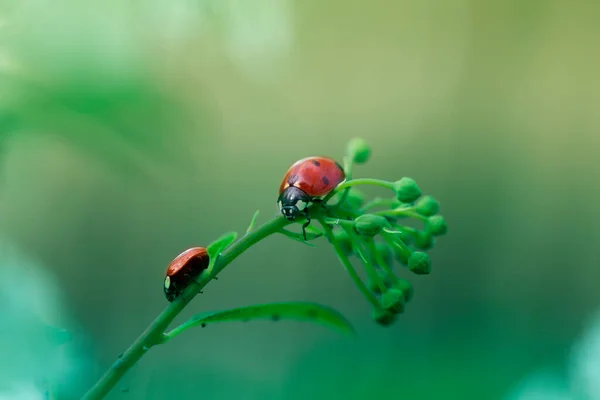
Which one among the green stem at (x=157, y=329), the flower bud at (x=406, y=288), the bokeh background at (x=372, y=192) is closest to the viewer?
the green stem at (x=157, y=329)

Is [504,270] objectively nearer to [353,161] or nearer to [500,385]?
[500,385]

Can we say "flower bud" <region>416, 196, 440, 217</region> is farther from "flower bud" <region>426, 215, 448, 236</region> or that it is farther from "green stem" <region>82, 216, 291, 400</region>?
"green stem" <region>82, 216, 291, 400</region>

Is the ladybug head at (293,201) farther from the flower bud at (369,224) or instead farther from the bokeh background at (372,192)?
the bokeh background at (372,192)

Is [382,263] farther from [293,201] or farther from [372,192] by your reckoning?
[372,192]

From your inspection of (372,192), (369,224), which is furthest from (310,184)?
(372,192)

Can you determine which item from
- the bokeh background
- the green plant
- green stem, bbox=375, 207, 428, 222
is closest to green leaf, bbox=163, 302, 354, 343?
the green plant

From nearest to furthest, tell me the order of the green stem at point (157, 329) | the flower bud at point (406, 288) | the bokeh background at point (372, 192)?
the green stem at point (157, 329) < the flower bud at point (406, 288) < the bokeh background at point (372, 192)

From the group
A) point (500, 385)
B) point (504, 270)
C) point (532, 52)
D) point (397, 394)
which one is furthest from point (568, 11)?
point (397, 394)

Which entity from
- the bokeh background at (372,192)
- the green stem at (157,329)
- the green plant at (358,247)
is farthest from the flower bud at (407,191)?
the bokeh background at (372,192)
